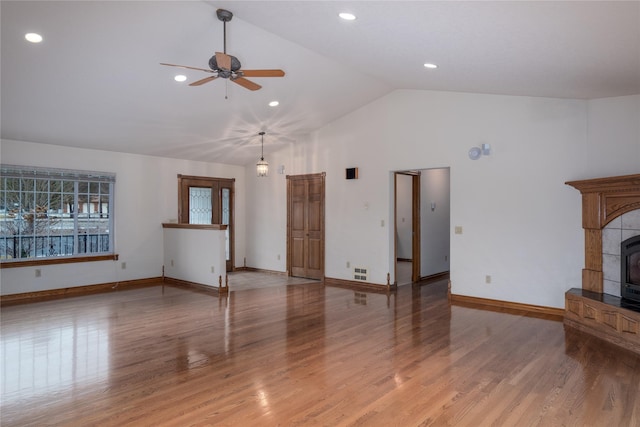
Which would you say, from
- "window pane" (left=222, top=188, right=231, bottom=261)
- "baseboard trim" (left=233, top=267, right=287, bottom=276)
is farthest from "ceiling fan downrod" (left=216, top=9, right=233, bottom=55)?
"baseboard trim" (left=233, top=267, right=287, bottom=276)

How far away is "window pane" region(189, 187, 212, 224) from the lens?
8.57 meters

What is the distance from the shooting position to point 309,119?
24.2ft

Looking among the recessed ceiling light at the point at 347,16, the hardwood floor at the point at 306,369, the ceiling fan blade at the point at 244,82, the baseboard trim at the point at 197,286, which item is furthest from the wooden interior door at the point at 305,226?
the recessed ceiling light at the point at 347,16

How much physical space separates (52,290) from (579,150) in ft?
25.8

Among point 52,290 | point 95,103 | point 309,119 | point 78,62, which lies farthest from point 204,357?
point 309,119

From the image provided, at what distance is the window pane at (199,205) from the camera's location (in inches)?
337

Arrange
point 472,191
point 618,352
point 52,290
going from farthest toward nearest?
point 52,290 → point 472,191 → point 618,352

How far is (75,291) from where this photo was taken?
270 inches

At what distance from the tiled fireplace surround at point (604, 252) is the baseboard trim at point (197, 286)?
192 inches

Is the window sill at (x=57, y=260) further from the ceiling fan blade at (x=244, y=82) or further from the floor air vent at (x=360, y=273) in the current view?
the ceiling fan blade at (x=244, y=82)

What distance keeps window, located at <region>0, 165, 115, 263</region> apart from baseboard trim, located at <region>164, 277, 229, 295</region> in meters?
1.18

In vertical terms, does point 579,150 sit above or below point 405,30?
below

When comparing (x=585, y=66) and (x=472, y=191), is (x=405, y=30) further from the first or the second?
(x=472, y=191)

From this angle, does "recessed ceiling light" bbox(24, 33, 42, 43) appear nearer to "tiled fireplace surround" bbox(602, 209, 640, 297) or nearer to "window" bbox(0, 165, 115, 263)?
"window" bbox(0, 165, 115, 263)
